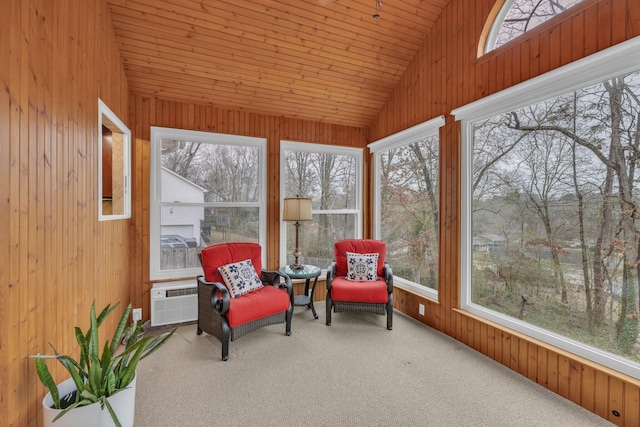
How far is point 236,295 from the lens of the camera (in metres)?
2.91

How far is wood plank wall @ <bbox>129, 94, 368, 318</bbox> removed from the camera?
3.31m

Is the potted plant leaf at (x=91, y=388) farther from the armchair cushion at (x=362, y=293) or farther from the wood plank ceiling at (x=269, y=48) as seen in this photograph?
the wood plank ceiling at (x=269, y=48)

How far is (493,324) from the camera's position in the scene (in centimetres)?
262

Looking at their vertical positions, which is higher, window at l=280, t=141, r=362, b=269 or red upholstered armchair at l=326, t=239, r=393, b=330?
window at l=280, t=141, r=362, b=269

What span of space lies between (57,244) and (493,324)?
333 cm

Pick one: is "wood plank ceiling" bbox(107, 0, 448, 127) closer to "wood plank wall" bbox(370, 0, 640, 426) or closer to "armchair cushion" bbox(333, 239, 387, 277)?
"wood plank wall" bbox(370, 0, 640, 426)

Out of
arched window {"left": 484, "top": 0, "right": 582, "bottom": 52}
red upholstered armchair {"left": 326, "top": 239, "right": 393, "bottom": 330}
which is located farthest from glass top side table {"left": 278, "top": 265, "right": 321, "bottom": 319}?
arched window {"left": 484, "top": 0, "right": 582, "bottom": 52}

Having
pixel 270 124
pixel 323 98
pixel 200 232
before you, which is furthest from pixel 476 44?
pixel 200 232

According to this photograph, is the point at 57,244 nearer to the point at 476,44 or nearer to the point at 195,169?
the point at 195,169

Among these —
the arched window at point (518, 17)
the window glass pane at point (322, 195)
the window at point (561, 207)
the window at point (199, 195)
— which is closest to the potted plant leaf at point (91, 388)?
the window at point (199, 195)

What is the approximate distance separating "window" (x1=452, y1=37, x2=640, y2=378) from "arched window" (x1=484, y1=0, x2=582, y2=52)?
1.93ft

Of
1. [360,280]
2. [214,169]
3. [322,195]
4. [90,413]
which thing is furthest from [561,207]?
[214,169]

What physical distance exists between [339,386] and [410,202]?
96.3 inches

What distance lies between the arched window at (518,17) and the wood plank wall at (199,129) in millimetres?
2120
